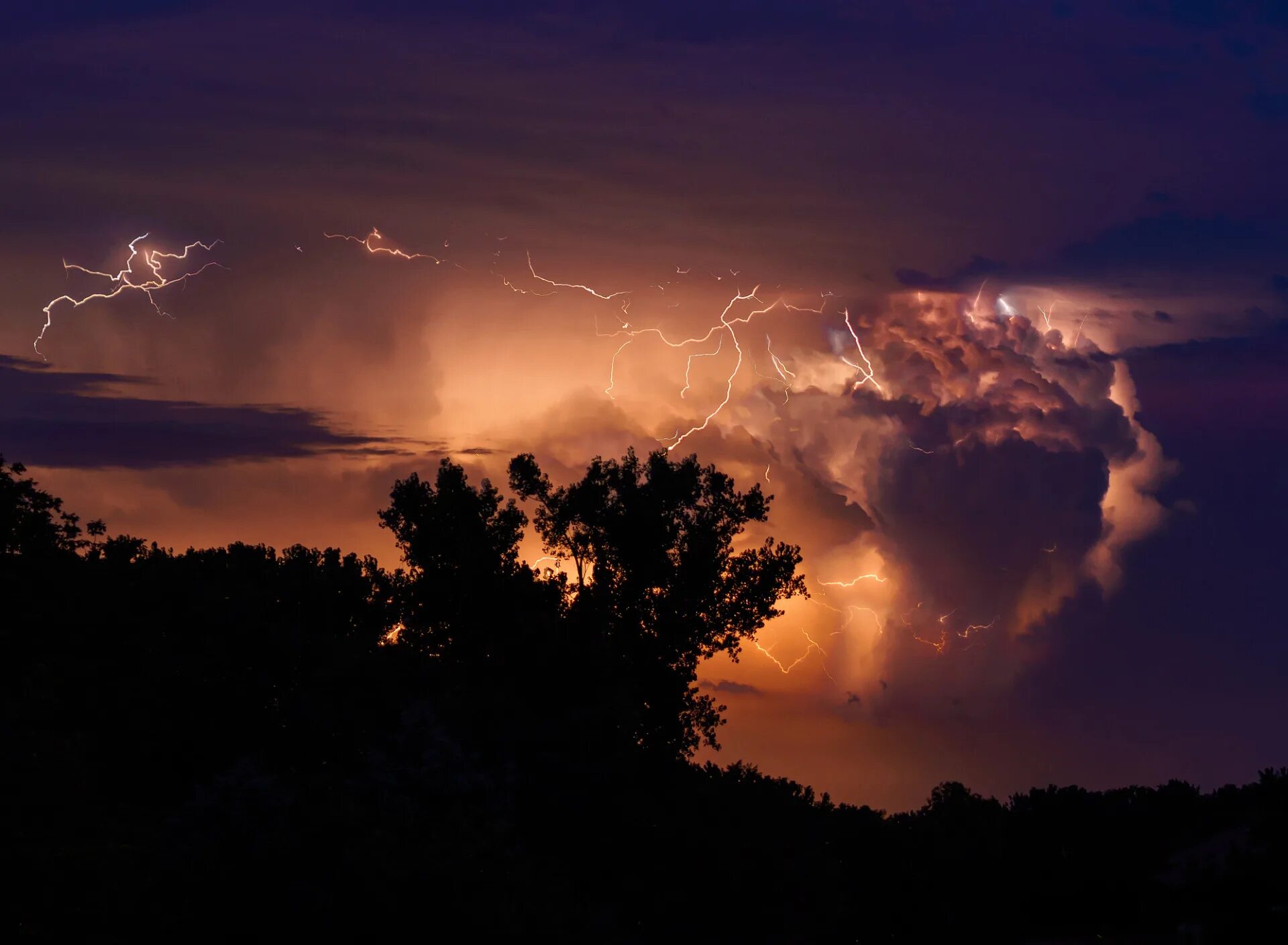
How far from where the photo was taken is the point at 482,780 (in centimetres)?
2188

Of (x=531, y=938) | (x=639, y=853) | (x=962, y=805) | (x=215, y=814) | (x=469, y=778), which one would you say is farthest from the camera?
(x=962, y=805)

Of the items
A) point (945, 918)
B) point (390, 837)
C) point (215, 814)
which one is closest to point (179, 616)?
point (215, 814)

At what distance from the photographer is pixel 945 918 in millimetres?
29047

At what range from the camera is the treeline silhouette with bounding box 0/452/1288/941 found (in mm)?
18750

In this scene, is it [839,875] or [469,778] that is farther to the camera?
[839,875]

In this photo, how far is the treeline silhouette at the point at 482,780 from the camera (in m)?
18.8

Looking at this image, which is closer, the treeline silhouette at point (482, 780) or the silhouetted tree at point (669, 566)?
the treeline silhouette at point (482, 780)

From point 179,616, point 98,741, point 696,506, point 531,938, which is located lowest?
point 531,938

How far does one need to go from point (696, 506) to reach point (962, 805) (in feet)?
36.3

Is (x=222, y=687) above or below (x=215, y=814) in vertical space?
above

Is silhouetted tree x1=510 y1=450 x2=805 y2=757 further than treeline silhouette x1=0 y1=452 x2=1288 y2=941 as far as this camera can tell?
Yes

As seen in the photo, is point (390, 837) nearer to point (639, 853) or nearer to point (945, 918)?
point (639, 853)

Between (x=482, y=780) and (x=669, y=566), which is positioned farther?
(x=669, y=566)

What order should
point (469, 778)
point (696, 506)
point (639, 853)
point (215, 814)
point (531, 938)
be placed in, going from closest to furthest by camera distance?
point (531, 938)
point (215, 814)
point (469, 778)
point (639, 853)
point (696, 506)
